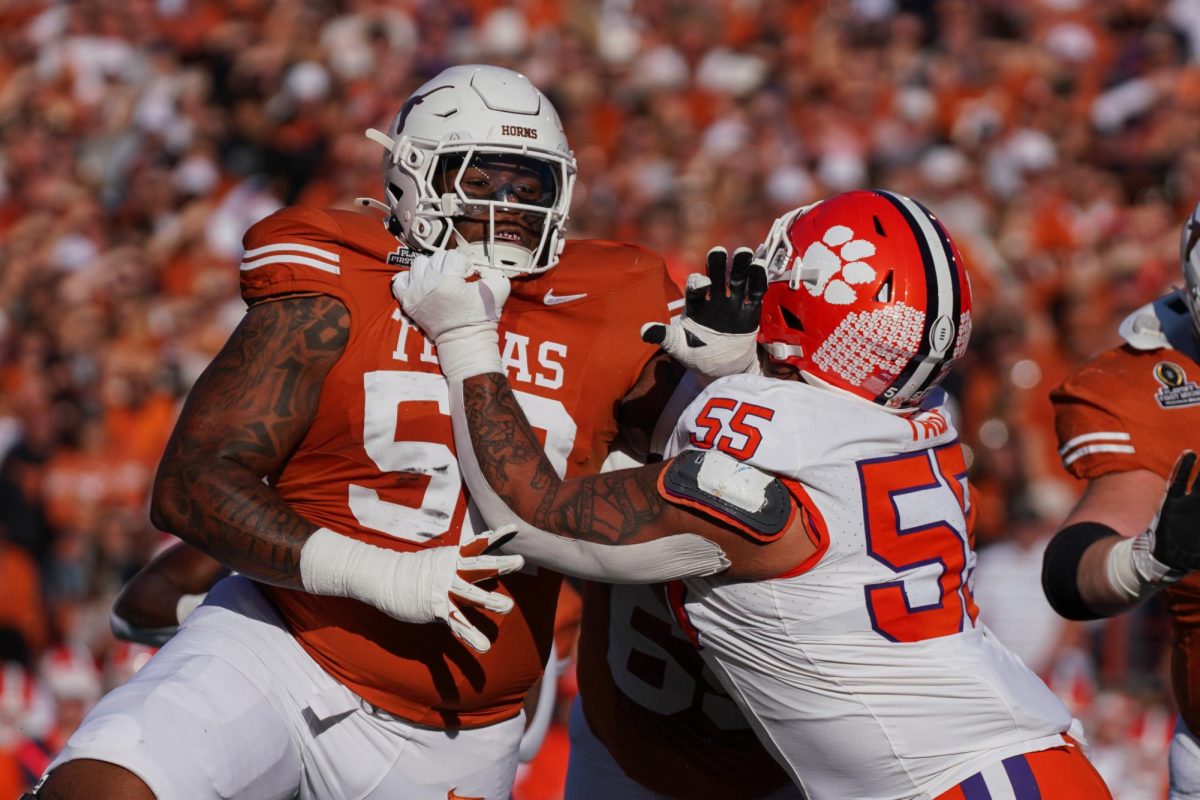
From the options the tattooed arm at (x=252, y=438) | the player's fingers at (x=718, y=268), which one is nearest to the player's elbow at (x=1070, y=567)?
the player's fingers at (x=718, y=268)

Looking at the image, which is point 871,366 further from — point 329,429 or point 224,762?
point 224,762

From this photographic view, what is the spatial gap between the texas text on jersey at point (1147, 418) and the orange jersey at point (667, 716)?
1.09 metres

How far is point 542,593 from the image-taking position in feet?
12.7

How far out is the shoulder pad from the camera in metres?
3.28

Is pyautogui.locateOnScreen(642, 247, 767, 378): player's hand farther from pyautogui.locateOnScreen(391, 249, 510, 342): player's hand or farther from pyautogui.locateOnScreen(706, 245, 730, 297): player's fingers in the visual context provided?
pyautogui.locateOnScreen(391, 249, 510, 342): player's hand

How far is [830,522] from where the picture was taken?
3379 mm

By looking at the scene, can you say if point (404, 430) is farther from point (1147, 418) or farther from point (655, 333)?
point (1147, 418)

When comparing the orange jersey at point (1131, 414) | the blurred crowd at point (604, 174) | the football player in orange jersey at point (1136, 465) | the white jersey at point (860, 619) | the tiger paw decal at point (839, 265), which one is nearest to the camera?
the white jersey at point (860, 619)

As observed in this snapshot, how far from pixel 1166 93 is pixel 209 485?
28.4 ft

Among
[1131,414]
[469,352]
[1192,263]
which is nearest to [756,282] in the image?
[469,352]

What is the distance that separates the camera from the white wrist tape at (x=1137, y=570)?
3637 millimetres

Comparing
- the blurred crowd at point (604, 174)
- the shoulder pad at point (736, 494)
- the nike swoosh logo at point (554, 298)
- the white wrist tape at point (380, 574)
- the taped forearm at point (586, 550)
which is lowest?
the blurred crowd at point (604, 174)

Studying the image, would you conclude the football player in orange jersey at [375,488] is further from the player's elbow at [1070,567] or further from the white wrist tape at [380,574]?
the player's elbow at [1070,567]

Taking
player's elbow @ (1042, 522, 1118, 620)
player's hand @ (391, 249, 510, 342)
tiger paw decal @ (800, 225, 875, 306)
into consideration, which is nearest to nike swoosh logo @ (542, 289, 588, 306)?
player's hand @ (391, 249, 510, 342)
